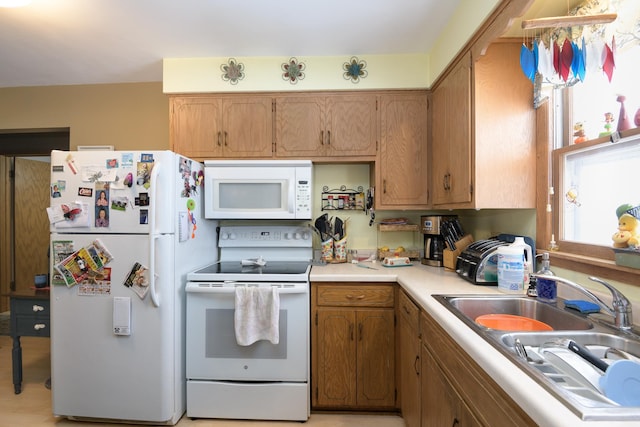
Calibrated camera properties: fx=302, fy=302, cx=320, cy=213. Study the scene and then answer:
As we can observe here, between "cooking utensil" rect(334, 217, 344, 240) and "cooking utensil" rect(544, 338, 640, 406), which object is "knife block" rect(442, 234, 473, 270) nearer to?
"cooking utensil" rect(334, 217, 344, 240)

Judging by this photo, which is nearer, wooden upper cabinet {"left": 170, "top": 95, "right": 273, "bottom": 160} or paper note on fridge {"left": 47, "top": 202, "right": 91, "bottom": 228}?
paper note on fridge {"left": 47, "top": 202, "right": 91, "bottom": 228}

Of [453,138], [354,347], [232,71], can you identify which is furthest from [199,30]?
[354,347]

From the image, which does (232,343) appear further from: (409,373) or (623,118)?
(623,118)

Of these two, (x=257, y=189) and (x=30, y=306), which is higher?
(x=257, y=189)

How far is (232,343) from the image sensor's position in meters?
1.84

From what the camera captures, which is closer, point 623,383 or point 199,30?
point 623,383

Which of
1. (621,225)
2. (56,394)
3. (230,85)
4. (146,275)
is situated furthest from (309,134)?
(56,394)

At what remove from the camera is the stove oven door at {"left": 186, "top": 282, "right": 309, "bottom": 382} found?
1.83 meters

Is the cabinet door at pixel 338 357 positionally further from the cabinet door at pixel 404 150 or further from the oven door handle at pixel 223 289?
the cabinet door at pixel 404 150

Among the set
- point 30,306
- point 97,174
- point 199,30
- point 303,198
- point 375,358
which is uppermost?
point 199,30

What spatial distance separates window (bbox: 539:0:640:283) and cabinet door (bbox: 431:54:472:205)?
41cm

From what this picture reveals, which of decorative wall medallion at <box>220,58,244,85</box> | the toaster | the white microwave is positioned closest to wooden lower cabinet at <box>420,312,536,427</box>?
the toaster

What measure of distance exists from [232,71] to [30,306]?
222 cm

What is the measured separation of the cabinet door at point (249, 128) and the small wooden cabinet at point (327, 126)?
0.26 feet
